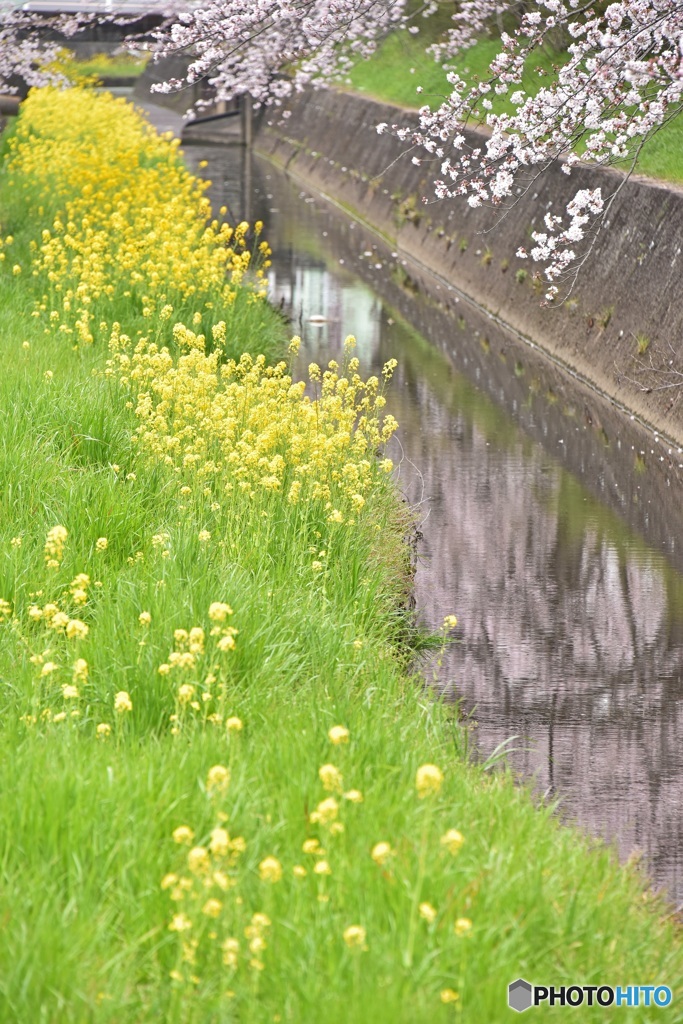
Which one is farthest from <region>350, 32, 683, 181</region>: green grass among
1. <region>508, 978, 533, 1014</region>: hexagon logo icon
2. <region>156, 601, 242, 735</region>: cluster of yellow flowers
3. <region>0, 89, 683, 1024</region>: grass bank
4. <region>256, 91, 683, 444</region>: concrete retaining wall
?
<region>508, 978, 533, 1014</region>: hexagon logo icon

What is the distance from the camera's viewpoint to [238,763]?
3.97m

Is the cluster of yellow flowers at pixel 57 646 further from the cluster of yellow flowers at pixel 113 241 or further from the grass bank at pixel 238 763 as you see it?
the cluster of yellow flowers at pixel 113 241

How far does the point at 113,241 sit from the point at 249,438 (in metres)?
6.60

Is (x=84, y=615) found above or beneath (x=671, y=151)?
beneath

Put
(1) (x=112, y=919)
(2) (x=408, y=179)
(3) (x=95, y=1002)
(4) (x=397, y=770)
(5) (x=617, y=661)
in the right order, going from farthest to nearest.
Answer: (2) (x=408, y=179) < (5) (x=617, y=661) < (4) (x=397, y=770) < (1) (x=112, y=919) < (3) (x=95, y=1002)

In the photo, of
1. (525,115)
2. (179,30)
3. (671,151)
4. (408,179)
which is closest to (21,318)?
(179,30)

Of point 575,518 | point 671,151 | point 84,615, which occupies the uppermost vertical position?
point 671,151

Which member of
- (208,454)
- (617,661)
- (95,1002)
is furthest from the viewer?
(208,454)

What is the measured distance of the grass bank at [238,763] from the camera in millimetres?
3107

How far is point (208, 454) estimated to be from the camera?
7.46 metres

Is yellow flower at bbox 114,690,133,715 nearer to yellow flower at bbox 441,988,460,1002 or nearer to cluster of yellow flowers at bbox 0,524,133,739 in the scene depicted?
cluster of yellow flowers at bbox 0,524,133,739

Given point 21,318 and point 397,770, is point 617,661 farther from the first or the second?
point 21,318

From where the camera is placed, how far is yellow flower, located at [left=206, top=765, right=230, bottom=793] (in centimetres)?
312

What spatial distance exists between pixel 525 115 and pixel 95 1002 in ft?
28.4
